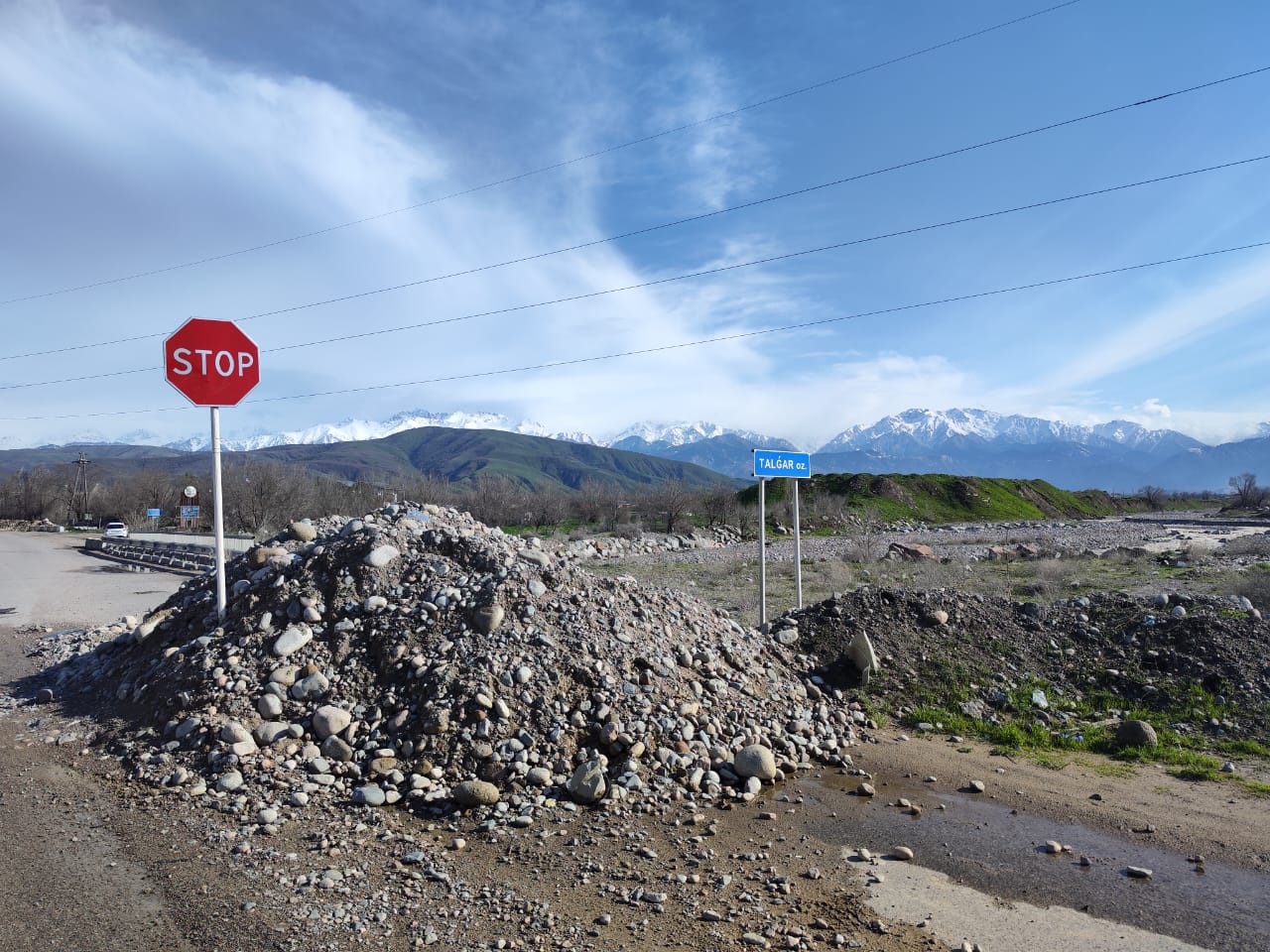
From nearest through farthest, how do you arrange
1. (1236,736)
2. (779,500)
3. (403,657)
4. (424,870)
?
(424,870) → (403,657) → (1236,736) → (779,500)

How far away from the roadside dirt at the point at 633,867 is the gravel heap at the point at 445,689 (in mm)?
360

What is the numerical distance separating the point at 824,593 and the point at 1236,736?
10.9 meters

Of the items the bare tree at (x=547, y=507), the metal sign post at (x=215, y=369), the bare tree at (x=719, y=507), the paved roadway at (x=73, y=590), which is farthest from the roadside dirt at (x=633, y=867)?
the bare tree at (x=547, y=507)

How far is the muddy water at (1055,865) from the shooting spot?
459 cm

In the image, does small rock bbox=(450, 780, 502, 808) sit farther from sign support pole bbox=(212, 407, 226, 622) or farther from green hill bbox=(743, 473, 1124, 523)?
green hill bbox=(743, 473, 1124, 523)

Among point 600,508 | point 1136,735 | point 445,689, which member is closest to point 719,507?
point 600,508

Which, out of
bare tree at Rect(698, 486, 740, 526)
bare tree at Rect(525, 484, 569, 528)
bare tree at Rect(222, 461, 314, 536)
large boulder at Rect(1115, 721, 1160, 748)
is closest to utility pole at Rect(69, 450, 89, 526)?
bare tree at Rect(222, 461, 314, 536)

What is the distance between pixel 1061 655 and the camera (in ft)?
32.0

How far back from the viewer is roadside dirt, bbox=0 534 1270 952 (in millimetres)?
4223

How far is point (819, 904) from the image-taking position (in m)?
4.64

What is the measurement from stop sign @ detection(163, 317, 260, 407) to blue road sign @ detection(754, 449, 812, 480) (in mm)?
7200

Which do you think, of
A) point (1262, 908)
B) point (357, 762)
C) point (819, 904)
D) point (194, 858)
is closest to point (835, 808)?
point (819, 904)

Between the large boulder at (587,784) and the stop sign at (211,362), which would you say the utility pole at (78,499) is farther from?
the large boulder at (587,784)

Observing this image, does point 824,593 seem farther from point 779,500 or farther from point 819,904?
point 779,500
